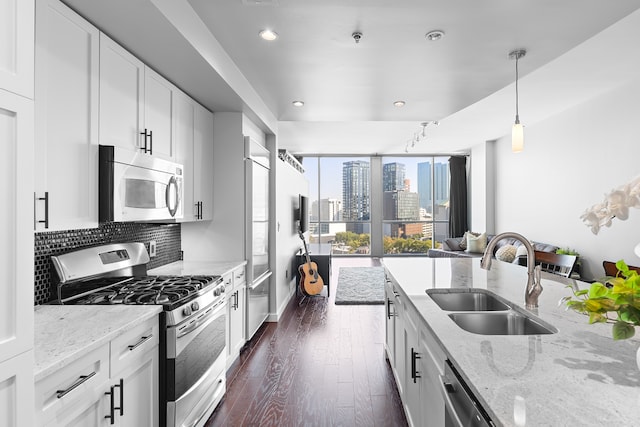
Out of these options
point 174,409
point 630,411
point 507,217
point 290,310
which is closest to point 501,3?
point 630,411

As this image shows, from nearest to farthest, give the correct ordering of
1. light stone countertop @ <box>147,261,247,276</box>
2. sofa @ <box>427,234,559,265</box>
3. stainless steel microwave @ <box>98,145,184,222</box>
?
stainless steel microwave @ <box>98,145,184,222</box> → light stone countertop @ <box>147,261,247,276</box> → sofa @ <box>427,234,559,265</box>

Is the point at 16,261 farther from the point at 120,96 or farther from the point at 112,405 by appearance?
the point at 120,96

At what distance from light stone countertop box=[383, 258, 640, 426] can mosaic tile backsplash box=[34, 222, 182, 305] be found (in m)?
1.82

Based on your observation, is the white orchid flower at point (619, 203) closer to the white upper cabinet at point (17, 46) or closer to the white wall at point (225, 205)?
the white upper cabinet at point (17, 46)

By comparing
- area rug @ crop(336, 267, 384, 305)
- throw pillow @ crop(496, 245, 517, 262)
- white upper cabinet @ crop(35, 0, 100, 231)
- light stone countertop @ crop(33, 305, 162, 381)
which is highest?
white upper cabinet @ crop(35, 0, 100, 231)

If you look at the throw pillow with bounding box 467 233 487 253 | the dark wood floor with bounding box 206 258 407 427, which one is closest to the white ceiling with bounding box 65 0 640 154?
the dark wood floor with bounding box 206 258 407 427

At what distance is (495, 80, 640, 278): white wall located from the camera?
4.28 meters

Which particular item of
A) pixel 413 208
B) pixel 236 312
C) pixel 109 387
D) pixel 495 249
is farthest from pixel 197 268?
pixel 413 208

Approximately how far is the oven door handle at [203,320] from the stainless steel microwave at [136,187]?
669 millimetres

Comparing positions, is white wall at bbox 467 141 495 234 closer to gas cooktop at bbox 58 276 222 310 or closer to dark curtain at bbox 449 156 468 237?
dark curtain at bbox 449 156 468 237

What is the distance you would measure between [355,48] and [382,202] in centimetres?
711

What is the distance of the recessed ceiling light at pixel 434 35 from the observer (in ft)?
7.69

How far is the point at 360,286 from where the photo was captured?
6031mm

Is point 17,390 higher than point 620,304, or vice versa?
point 620,304
